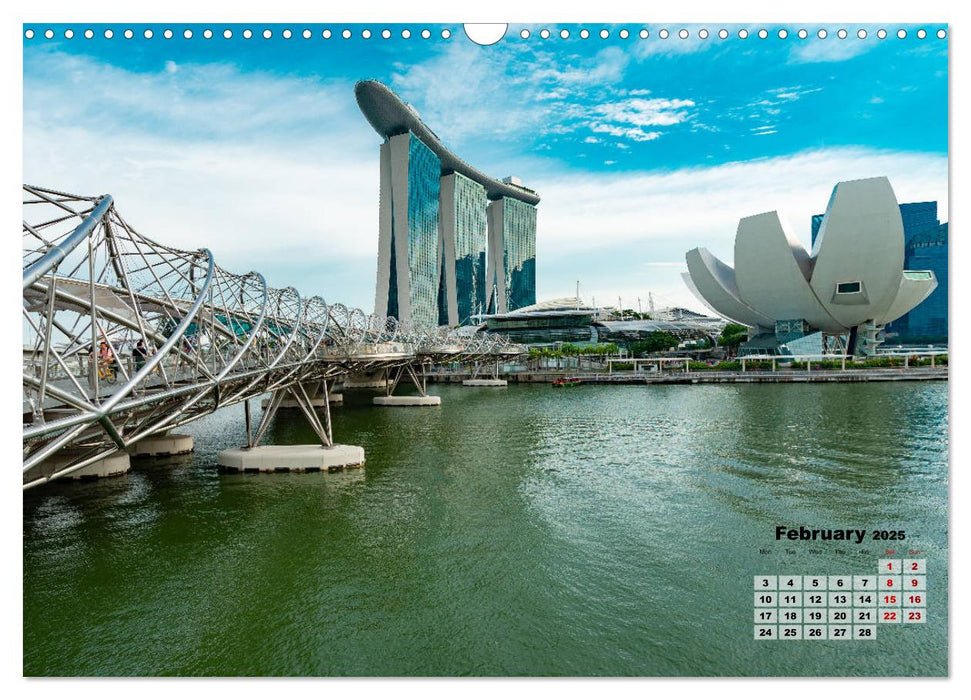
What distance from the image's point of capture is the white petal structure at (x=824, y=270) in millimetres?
37062

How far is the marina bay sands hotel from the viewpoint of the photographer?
4147 centimetres

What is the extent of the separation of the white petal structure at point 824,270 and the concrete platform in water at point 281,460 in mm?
33707

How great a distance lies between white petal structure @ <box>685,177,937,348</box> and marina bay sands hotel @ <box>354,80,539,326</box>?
17056mm

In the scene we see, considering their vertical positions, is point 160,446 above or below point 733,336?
below

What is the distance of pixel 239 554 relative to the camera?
826 cm

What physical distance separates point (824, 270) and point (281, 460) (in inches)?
1662

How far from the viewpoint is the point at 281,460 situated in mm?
13352

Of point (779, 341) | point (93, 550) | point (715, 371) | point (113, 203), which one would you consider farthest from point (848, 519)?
point (779, 341)

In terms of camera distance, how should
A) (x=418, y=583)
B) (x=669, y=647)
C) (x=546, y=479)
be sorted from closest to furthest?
1. (x=669, y=647)
2. (x=418, y=583)
3. (x=546, y=479)

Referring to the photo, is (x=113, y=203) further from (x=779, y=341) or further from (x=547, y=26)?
(x=779, y=341)

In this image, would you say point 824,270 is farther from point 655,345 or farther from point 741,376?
point 655,345

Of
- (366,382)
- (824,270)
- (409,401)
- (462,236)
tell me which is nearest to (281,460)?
(409,401)

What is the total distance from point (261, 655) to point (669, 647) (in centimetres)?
386

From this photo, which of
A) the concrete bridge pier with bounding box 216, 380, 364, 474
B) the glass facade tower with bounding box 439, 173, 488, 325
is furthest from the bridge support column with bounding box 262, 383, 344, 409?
the glass facade tower with bounding box 439, 173, 488, 325
